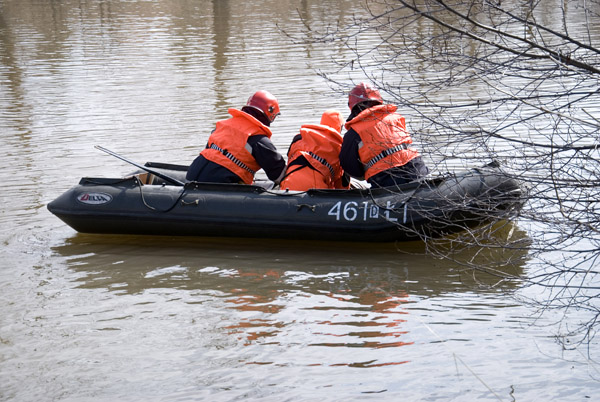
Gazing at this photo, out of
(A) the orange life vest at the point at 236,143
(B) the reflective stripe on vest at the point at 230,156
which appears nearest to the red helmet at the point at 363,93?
(A) the orange life vest at the point at 236,143

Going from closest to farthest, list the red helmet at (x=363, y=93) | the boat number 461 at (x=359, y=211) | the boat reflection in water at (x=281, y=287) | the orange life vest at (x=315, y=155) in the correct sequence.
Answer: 1. the boat reflection in water at (x=281, y=287)
2. the red helmet at (x=363, y=93)
3. the boat number 461 at (x=359, y=211)
4. the orange life vest at (x=315, y=155)

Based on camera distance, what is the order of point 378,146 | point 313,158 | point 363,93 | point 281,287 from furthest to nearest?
point 313,158 → point 378,146 → point 363,93 → point 281,287

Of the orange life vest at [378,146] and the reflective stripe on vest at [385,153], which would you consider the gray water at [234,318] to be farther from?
the reflective stripe on vest at [385,153]

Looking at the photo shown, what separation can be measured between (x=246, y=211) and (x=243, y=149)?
0.57 meters

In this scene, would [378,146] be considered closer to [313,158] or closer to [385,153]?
[385,153]

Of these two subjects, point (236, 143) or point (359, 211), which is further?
point (236, 143)

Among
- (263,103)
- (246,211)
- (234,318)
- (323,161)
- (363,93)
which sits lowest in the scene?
(234,318)

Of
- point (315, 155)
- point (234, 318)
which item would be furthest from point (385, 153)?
point (234, 318)

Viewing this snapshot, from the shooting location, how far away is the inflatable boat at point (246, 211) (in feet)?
22.1

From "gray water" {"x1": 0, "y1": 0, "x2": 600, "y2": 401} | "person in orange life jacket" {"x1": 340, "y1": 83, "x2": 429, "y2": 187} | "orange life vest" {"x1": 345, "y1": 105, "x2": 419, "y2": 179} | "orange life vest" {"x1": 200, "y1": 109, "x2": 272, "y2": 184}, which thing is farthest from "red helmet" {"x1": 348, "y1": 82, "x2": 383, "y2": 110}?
"orange life vest" {"x1": 200, "y1": 109, "x2": 272, "y2": 184}

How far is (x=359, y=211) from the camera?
6793 mm

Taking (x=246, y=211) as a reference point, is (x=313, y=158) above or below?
above

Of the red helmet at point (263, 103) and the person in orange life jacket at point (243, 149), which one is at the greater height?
the red helmet at point (263, 103)

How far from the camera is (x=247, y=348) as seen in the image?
17.2 feet
